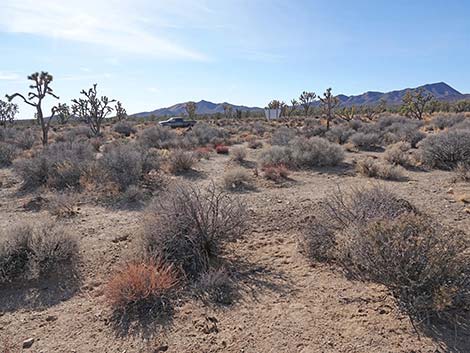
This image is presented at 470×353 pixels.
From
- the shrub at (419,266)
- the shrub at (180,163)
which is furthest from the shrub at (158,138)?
the shrub at (419,266)

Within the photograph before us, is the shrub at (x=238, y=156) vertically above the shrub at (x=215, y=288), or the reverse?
the shrub at (x=238, y=156)

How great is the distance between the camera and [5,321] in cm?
424

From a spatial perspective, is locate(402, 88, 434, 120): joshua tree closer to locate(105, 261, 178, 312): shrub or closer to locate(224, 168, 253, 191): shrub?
locate(224, 168, 253, 191): shrub

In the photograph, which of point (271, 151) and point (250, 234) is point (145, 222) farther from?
point (271, 151)

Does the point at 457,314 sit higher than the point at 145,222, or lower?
lower

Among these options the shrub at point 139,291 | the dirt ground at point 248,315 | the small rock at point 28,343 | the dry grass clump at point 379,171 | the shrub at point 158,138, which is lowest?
the small rock at point 28,343

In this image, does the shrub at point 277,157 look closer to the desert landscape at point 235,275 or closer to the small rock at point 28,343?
the desert landscape at point 235,275

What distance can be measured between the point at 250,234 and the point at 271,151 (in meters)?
8.75

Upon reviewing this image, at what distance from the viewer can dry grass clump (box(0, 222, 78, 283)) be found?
16.9 feet

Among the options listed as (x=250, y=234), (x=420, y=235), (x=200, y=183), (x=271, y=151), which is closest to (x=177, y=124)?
(x=271, y=151)

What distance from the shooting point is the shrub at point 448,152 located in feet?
42.8

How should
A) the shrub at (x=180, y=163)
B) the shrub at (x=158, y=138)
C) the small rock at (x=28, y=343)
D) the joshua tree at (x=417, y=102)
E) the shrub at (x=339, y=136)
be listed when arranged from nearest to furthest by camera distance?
1. the small rock at (x=28, y=343)
2. the shrub at (x=180, y=163)
3. the shrub at (x=158, y=138)
4. the shrub at (x=339, y=136)
5. the joshua tree at (x=417, y=102)

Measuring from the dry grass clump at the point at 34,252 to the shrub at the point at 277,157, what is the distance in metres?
9.22

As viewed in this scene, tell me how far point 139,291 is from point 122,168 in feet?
25.3
